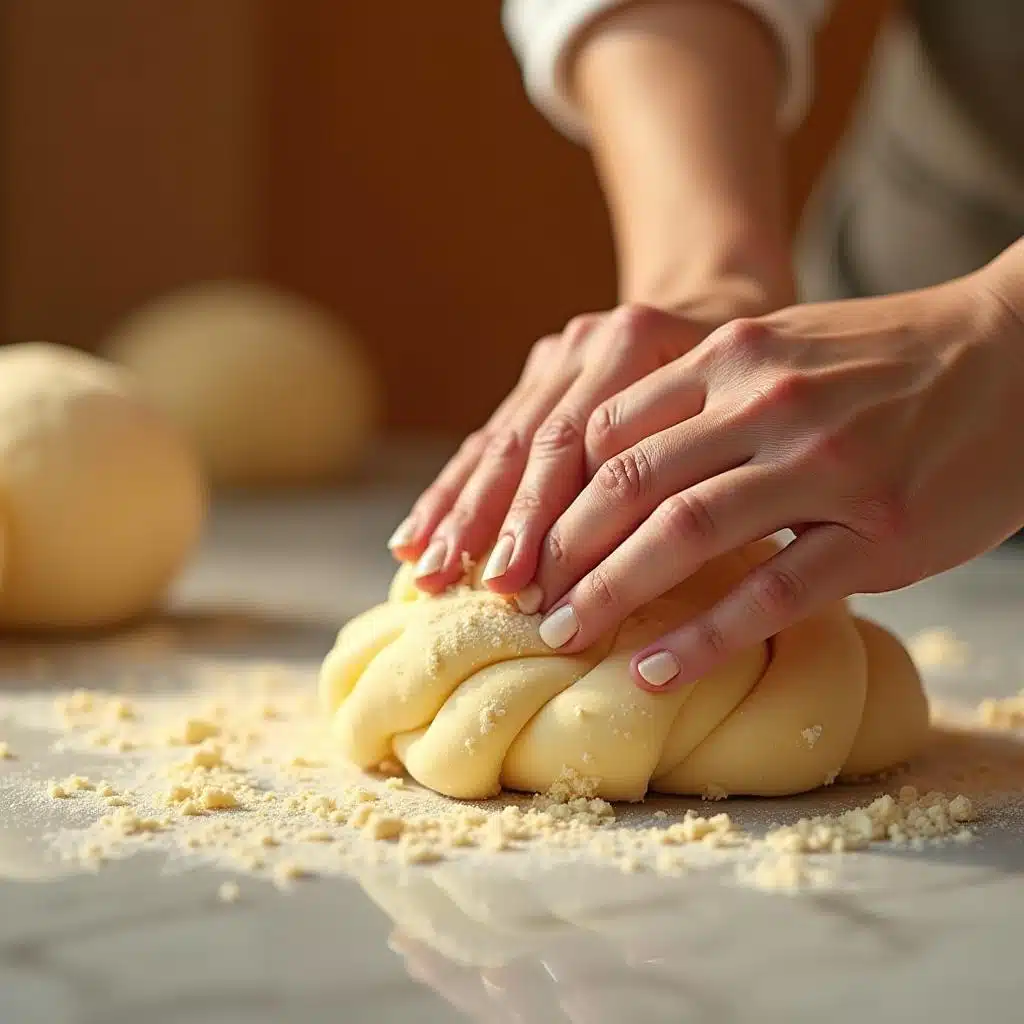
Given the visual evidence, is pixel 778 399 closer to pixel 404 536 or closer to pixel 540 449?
pixel 540 449

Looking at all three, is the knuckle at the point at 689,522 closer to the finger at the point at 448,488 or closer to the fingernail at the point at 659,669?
the fingernail at the point at 659,669

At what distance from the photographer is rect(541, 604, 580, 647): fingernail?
120 cm

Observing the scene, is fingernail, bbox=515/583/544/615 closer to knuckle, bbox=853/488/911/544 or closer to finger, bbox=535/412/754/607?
finger, bbox=535/412/754/607

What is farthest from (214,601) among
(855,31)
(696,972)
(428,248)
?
(855,31)

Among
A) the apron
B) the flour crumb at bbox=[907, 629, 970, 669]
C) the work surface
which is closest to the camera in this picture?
the work surface

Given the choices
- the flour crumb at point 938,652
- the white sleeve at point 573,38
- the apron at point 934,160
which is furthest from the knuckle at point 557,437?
the apron at point 934,160

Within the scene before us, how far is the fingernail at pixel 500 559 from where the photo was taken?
47.8 inches

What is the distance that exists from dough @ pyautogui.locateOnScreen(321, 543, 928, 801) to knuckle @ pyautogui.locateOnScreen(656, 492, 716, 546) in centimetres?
12

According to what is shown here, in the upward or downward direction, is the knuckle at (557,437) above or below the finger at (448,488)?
above

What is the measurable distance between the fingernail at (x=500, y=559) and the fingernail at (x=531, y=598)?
1.2 inches

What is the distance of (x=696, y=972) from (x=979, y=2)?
1613 mm

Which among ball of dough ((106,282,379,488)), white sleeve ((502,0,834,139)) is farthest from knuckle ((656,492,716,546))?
ball of dough ((106,282,379,488))

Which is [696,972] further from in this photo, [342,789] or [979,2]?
[979,2]

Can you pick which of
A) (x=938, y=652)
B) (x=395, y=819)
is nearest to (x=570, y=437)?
(x=395, y=819)
